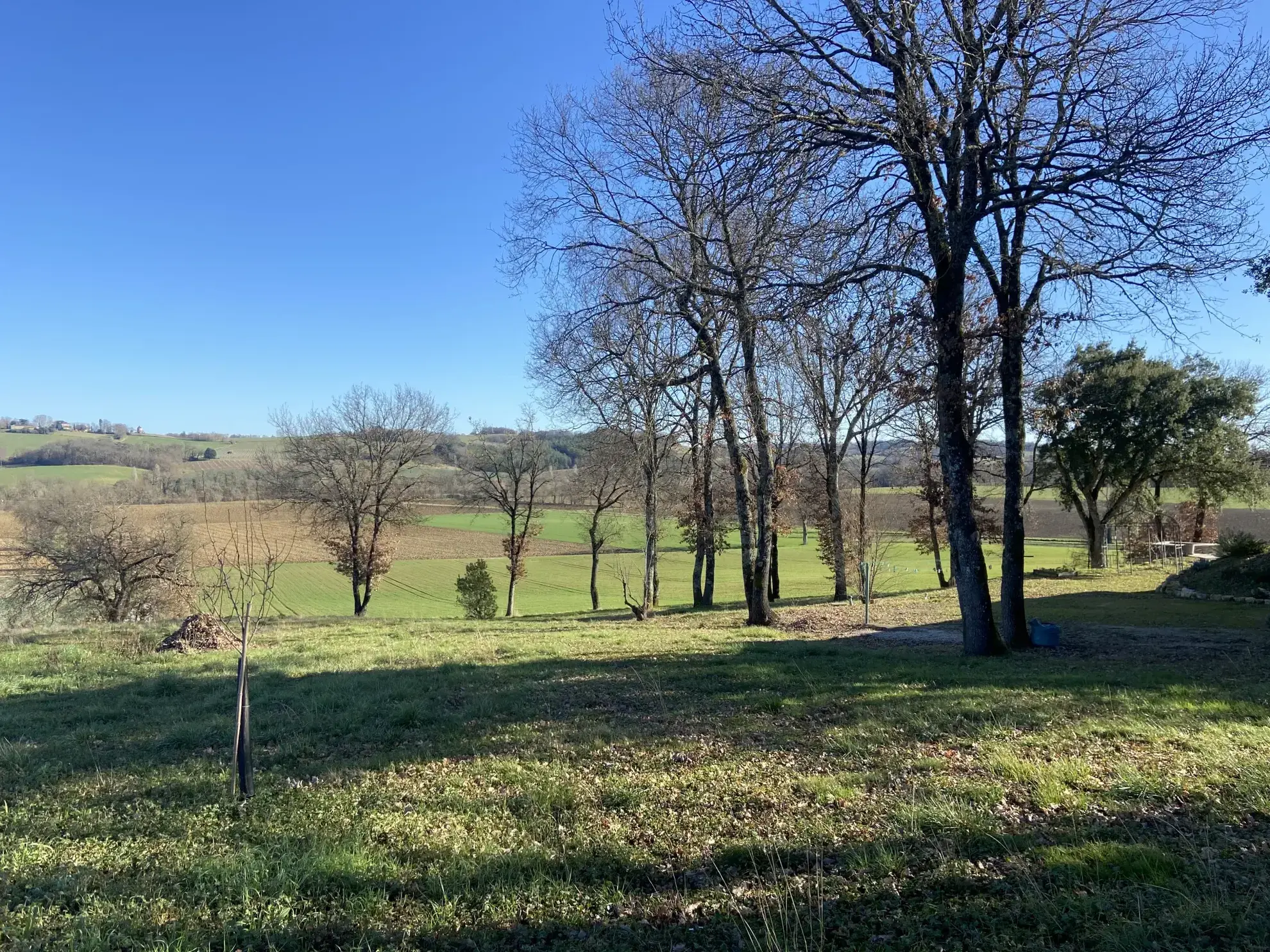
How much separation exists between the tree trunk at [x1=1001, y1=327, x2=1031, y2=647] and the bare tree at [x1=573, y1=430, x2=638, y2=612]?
15551mm

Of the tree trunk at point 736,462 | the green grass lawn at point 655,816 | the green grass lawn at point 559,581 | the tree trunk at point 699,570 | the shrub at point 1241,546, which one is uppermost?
the tree trunk at point 736,462

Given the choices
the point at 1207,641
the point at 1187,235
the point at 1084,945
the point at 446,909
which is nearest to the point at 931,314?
the point at 1187,235

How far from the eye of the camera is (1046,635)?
11.4 m

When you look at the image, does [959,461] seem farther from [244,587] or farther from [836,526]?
[836,526]

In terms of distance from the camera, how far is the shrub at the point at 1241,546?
61.3 feet

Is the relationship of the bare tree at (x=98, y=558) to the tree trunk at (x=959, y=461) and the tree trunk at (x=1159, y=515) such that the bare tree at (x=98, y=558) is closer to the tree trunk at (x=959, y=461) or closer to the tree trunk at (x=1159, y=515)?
the tree trunk at (x=959, y=461)

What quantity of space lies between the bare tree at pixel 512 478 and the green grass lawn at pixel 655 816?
29.4m

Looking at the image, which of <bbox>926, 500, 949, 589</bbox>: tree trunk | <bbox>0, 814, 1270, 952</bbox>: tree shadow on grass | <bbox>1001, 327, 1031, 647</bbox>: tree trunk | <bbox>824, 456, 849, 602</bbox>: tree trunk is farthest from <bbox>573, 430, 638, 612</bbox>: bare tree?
<bbox>0, 814, 1270, 952</bbox>: tree shadow on grass

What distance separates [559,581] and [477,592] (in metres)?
19.6

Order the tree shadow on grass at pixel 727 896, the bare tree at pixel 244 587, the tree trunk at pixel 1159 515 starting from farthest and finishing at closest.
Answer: the tree trunk at pixel 1159 515 < the bare tree at pixel 244 587 < the tree shadow on grass at pixel 727 896

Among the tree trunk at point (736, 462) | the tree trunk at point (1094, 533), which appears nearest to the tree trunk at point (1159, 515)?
the tree trunk at point (1094, 533)

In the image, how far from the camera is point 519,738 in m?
5.86

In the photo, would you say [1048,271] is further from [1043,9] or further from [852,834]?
[852,834]

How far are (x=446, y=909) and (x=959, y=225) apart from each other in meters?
9.97
